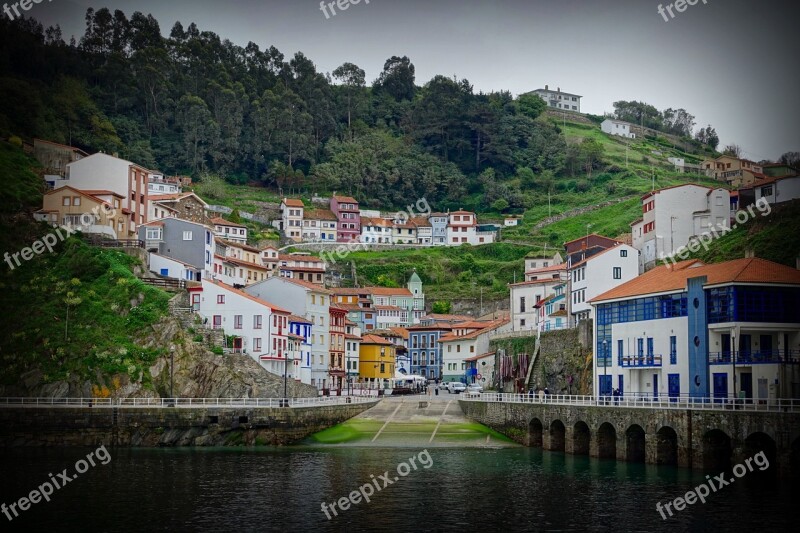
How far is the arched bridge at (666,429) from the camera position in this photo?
5109cm

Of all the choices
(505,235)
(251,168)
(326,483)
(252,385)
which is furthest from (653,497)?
(251,168)

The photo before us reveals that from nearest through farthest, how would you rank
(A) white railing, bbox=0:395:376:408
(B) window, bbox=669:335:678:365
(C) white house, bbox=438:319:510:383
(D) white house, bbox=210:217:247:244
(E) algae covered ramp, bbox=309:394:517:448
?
(B) window, bbox=669:335:678:365 < (E) algae covered ramp, bbox=309:394:517:448 < (A) white railing, bbox=0:395:376:408 < (C) white house, bbox=438:319:510:383 < (D) white house, bbox=210:217:247:244

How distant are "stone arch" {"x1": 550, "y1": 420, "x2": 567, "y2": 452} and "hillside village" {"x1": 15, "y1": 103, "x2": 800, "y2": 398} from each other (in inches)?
192

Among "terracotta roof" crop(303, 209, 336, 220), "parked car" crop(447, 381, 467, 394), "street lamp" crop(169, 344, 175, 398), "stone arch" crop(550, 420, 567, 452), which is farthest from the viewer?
"terracotta roof" crop(303, 209, 336, 220)

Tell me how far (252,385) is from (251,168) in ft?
350

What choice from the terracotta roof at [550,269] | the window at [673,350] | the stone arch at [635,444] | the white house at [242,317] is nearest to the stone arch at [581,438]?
the stone arch at [635,444]

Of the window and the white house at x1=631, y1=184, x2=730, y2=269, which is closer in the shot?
the window

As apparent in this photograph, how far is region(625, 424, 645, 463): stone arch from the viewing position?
62.6 meters

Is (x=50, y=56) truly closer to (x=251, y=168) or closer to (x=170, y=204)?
(x=251, y=168)

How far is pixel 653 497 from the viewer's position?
1921 inches

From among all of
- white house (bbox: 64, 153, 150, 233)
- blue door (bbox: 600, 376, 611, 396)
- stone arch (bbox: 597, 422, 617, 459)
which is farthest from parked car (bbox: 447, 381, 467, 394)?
stone arch (bbox: 597, 422, 617, 459)

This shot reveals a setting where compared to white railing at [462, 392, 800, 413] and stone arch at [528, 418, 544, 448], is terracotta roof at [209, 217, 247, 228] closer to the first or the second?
white railing at [462, 392, 800, 413]

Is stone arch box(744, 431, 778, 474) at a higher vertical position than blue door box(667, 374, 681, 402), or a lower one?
lower

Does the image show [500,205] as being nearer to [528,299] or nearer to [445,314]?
[445,314]
